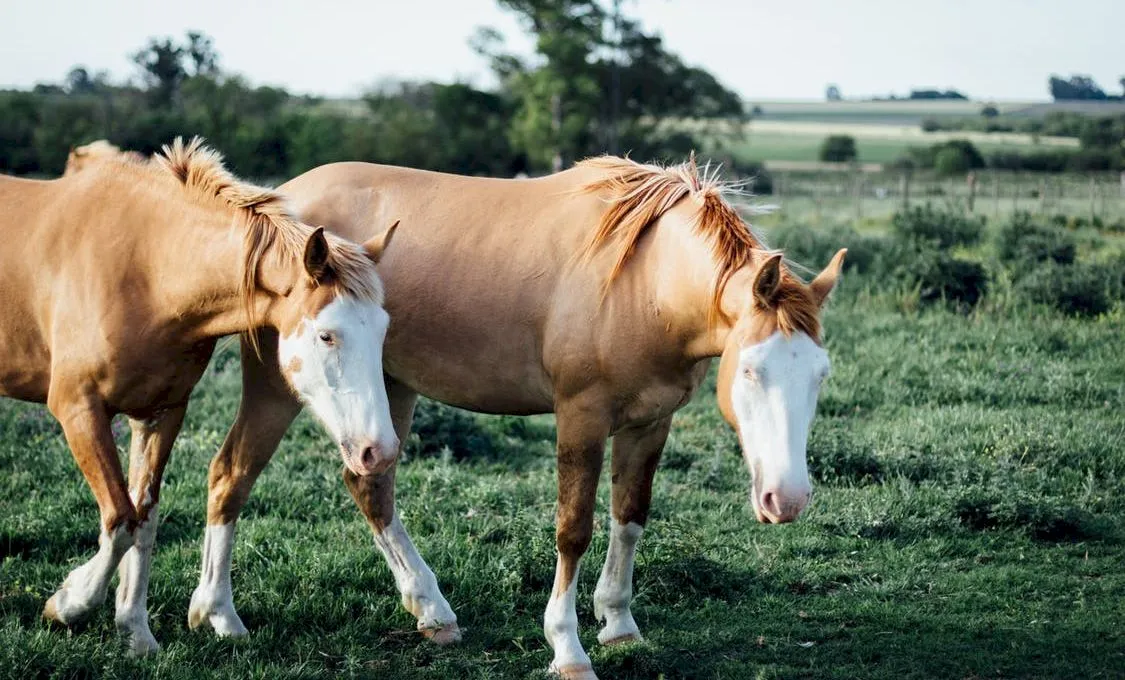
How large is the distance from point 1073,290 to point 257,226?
10.0 meters

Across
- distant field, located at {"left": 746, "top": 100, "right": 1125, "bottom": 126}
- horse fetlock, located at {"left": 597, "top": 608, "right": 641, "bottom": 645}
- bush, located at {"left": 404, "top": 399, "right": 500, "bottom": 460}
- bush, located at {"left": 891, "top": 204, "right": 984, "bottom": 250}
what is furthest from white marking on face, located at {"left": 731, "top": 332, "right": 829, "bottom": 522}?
distant field, located at {"left": 746, "top": 100, "right": 1125, "bottom": 126}

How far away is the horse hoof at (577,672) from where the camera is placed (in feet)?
13.6

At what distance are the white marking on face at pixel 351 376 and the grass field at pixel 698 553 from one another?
100 cm

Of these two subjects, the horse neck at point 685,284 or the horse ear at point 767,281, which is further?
the horse neck at point 685,284

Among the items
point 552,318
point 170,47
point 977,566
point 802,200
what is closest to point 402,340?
point 552,318

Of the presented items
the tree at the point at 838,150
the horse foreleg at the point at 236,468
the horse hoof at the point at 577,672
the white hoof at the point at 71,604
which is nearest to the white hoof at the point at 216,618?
the horse foreleg at the point at 236,468

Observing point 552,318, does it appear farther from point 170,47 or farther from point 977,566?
point 170,47

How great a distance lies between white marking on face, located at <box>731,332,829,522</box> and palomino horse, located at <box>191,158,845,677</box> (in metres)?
0.01

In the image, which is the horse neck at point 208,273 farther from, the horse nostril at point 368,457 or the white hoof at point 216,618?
the white hoof at point 216,618

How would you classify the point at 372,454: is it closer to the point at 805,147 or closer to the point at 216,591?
the point at 216,591

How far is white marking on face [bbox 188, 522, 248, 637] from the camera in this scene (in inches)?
177

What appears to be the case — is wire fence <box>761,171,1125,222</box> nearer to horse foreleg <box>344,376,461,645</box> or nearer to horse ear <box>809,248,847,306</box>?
horse foreleg <box>344,376,461,645</box>

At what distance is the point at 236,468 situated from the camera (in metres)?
4.66

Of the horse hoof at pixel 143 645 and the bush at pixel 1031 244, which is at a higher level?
the bush at pixel 1031 244
